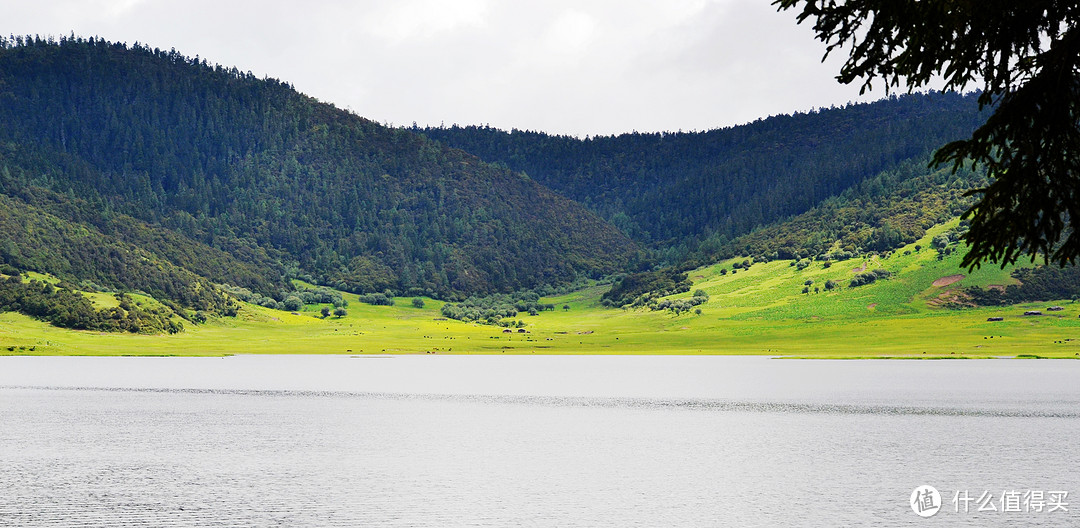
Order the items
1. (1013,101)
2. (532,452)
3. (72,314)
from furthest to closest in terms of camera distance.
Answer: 1. (72,314)
2. (532,452)
3. (1013,101)

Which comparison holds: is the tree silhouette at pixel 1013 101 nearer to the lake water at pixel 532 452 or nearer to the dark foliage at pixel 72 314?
the lake water at pixel 532 452

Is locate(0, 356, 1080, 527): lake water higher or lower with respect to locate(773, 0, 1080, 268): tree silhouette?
lower

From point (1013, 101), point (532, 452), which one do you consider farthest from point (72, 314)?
point (1013, 101)

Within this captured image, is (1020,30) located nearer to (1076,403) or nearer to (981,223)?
(981,223)

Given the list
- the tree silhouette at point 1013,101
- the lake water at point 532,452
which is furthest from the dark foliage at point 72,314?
the tree silhouette at point 1013,101

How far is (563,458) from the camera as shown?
42344 mm

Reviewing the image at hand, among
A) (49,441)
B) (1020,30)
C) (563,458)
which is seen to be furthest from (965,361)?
(1020,30)

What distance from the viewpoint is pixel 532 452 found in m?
44.0

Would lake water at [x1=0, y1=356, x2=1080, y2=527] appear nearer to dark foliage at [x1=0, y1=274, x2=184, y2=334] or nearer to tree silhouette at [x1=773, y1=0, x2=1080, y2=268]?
tree silhouette at [x1=773, y1=0, x2=1080, y2=268]

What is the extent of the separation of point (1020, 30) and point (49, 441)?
44.8 m

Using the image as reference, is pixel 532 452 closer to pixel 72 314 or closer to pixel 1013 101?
pixel 1013 101

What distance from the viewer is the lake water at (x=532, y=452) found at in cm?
3014

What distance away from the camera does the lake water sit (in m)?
30.1

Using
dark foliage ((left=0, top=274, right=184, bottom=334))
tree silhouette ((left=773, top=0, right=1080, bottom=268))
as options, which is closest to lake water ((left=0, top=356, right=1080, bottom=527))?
tree silhouette ((left=773, top=0, right=1080, bottom=268))
